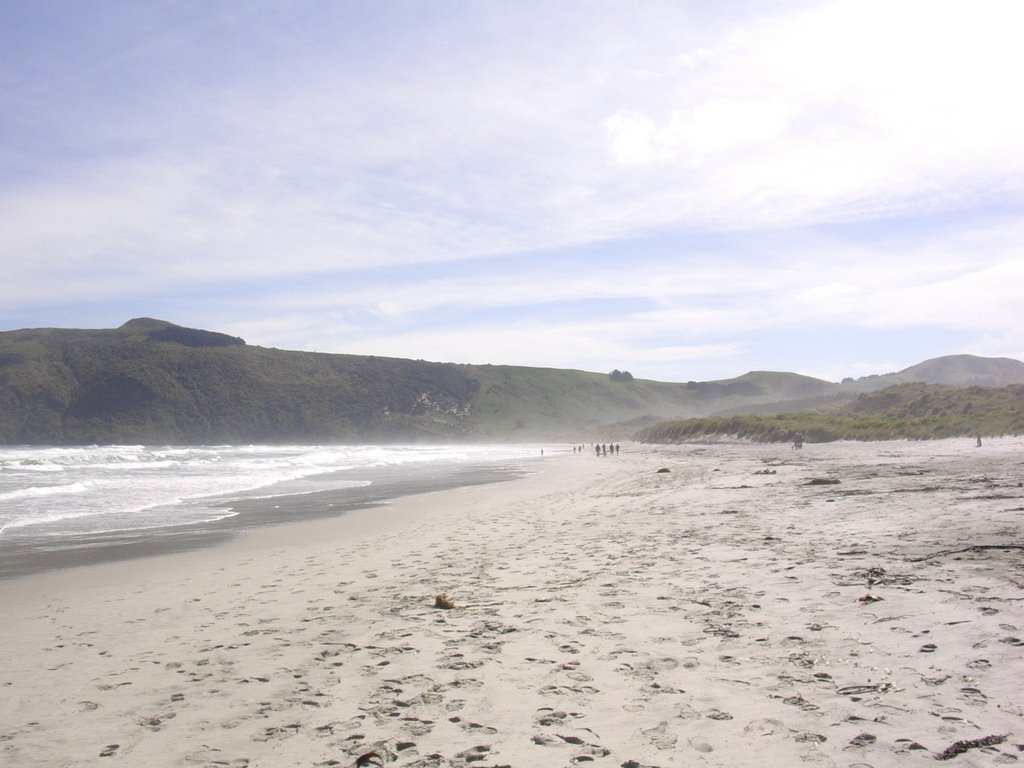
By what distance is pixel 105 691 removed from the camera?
5.49 meters

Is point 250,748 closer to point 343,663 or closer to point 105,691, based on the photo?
point 343,663

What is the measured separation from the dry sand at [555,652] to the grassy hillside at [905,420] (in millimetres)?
28845

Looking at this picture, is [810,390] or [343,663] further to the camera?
[810,390]

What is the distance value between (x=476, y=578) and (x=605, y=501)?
381 inches

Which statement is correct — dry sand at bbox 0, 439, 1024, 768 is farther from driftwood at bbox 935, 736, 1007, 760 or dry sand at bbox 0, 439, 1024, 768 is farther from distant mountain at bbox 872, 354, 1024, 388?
distant mountain at bbox 872, 354, 1024, 388

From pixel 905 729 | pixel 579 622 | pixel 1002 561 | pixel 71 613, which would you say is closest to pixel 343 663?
pixel 579 622

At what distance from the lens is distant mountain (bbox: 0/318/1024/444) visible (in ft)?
409

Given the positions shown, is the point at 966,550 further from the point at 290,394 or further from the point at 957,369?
the point at 957,369

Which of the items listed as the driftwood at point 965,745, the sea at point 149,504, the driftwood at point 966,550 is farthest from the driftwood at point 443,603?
the sea at point 149,504

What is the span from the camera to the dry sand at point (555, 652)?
4.08 meters

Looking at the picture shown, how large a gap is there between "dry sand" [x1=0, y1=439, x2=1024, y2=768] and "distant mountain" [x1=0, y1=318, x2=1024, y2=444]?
319ft

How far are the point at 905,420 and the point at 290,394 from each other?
123m

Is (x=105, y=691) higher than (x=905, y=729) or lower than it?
lower

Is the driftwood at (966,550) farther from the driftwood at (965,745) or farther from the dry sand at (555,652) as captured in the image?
the driftwood at (965,745)
